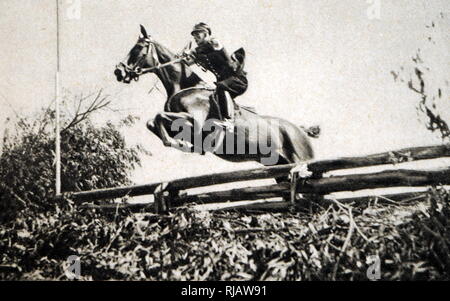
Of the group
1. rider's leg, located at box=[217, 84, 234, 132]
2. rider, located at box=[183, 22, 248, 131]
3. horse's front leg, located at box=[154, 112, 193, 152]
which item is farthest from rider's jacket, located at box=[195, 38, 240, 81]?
horse's front leg, located at box=[154, 112, 193, 152]

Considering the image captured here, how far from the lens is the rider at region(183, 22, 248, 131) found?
6.37 meters

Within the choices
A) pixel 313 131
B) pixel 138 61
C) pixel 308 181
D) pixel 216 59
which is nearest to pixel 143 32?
pixel 138 61

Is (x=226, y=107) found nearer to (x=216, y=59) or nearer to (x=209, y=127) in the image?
(x=209, y=127)

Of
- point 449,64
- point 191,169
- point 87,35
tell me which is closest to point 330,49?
point 449,64

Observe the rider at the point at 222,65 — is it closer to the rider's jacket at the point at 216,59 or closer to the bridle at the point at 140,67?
the rider's jacket at the point at 216,59

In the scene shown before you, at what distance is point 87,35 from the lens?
7004mm

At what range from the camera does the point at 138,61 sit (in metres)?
7.09

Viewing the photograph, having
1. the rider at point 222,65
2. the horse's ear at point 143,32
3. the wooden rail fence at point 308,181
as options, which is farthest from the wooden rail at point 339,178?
the horse's ear at point 143,32

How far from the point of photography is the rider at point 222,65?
6.37m

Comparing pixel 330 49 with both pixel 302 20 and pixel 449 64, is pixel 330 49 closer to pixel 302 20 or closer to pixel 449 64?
pixel 302 20

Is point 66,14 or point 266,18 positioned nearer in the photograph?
point 266,18

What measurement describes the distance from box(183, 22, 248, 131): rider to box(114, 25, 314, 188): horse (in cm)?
14
